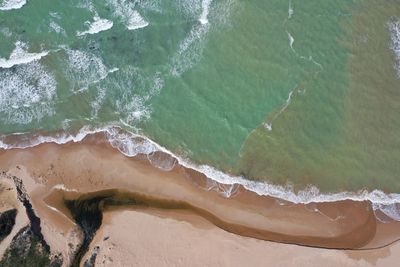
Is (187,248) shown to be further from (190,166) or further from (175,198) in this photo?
(190,166)

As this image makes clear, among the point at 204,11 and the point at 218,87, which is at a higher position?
the point at 204,11

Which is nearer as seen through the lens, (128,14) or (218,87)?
(218,87)

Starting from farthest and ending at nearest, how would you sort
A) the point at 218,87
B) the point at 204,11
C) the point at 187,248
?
1. the point at 204,11
2. the point at 218,87
3. the point at 187,248

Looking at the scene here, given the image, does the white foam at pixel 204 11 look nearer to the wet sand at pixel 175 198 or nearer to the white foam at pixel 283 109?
the white foam at pixel 283 109

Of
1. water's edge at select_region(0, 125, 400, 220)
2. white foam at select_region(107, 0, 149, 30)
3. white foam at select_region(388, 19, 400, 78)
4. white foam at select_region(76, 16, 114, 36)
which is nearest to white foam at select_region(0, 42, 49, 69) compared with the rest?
white foam at select_region(76, 16, 114, 36)

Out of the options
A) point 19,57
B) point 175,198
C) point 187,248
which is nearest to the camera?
point 187,248

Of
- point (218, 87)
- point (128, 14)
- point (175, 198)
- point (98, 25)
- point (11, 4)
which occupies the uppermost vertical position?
point (128, 14)

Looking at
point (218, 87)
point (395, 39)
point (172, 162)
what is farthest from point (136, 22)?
point (395, 39)

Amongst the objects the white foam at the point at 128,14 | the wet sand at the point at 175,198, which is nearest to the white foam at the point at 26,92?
the wet sand at the point at 175,198
